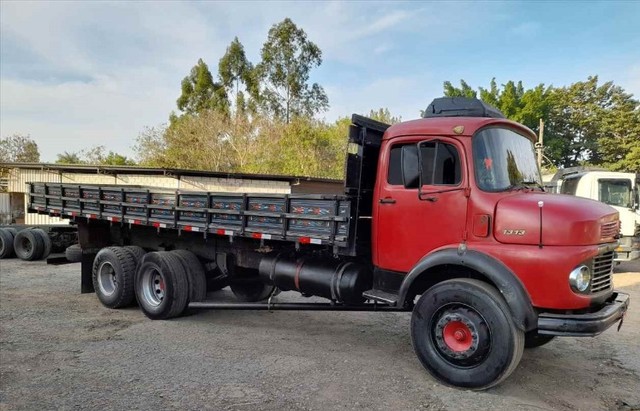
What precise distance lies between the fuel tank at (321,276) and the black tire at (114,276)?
2.60 metres

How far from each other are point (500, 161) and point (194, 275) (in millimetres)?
4627

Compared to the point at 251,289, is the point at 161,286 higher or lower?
higher

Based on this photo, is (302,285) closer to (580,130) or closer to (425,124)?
(425,124)

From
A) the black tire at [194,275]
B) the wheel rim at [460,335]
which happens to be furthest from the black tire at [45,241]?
the wheel rim at [460,335]

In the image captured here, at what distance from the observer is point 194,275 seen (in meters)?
7.04

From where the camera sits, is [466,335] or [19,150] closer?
[466,335]

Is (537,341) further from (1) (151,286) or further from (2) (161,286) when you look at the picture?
(1) (151,286)

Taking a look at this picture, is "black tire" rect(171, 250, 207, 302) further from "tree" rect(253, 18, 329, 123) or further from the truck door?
"tree" rect(253, 18, 329, 123)

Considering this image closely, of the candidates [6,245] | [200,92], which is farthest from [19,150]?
[6,245]

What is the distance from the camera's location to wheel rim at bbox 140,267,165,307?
281 inches

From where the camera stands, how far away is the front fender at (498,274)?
4.15 m

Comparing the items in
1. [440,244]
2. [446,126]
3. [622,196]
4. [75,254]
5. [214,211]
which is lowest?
[75,254]

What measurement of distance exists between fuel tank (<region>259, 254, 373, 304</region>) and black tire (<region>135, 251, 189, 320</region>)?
4.54 ft

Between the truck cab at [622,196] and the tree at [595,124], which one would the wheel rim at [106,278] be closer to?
the truck cab at [622,196]
